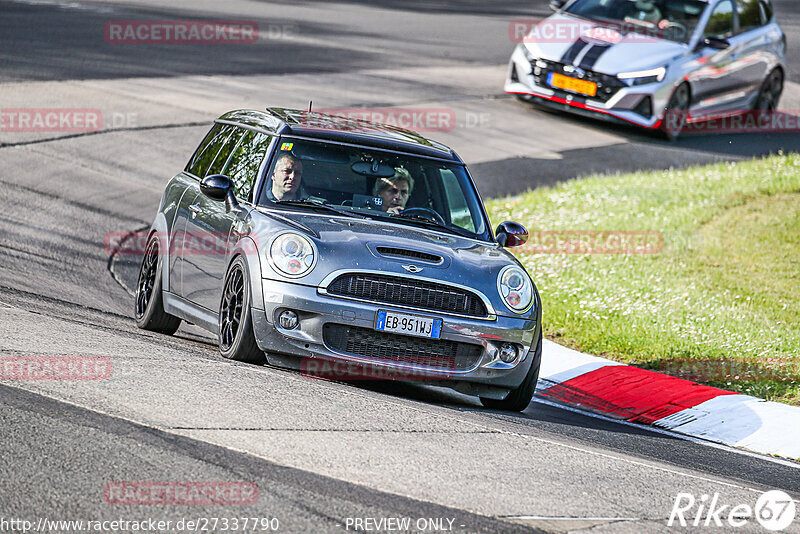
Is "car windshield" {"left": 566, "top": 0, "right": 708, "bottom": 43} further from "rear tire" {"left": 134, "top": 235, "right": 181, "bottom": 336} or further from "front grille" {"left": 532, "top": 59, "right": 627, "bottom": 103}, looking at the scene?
"rear tire" {"left": 134, "top": 235, "right": 181, "bottom": 336}

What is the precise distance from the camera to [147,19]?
76.8 ft

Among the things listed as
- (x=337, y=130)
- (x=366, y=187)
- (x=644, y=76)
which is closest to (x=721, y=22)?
(x=644, y=76)

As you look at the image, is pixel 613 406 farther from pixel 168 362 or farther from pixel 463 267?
pixel 168 362

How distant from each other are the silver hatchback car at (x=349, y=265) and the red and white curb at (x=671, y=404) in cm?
134

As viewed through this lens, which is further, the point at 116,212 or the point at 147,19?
the point at 147,19

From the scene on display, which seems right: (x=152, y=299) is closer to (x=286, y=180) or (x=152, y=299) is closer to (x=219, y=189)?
(x=219, y=189)

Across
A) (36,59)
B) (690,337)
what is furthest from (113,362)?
(36,59)

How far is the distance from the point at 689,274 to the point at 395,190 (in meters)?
5.13

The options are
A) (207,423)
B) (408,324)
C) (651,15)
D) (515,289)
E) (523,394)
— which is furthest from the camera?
(651,15)

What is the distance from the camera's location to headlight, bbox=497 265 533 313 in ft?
24.7

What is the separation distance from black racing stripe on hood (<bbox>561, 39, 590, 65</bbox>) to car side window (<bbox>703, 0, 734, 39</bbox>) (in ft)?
6.86

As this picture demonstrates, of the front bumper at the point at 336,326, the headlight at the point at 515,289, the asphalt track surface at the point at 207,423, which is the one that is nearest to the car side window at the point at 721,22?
the asphalt track surface at the point at 207,423

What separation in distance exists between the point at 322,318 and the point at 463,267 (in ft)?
3.10

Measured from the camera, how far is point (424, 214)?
8.38 m
